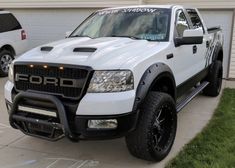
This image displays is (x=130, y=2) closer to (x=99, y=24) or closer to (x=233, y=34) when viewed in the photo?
(x=233, y=34)

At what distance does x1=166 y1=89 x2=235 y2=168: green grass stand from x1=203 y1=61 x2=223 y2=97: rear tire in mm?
1207

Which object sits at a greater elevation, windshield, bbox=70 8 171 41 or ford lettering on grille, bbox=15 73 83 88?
windshield, bbox=70 8 171 41

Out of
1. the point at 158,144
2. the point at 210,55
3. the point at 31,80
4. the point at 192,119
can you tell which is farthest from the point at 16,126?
the point at 210,55

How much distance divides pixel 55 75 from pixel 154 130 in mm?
1306

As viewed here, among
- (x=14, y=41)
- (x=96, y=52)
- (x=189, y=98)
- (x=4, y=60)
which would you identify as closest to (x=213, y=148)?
(x=189, y=98)

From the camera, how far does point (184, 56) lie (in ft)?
17.3

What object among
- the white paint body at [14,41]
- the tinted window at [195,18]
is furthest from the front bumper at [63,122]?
the white paint body at [14,41]

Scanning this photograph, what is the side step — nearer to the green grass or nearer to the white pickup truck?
the white pickup truck

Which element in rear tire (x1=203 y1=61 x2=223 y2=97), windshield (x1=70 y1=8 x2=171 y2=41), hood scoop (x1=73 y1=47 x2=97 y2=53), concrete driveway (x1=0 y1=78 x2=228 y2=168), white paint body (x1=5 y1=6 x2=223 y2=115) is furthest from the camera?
rear tire (x1=203 y1=61 x2=223 y2=97)

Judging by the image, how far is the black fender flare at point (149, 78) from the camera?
3.79 m

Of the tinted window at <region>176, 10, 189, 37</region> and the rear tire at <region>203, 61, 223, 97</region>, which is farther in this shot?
the rear tire at <region>203, 61, 223, 97</region>

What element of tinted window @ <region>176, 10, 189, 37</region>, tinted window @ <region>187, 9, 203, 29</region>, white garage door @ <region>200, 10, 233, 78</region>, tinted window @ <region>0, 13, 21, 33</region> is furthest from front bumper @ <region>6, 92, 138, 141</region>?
white garage door @ <region>200, 10, 233, 78</region>

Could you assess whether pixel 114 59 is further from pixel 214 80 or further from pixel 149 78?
pixel 214 80

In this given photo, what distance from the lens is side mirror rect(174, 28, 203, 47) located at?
4.79 metres
